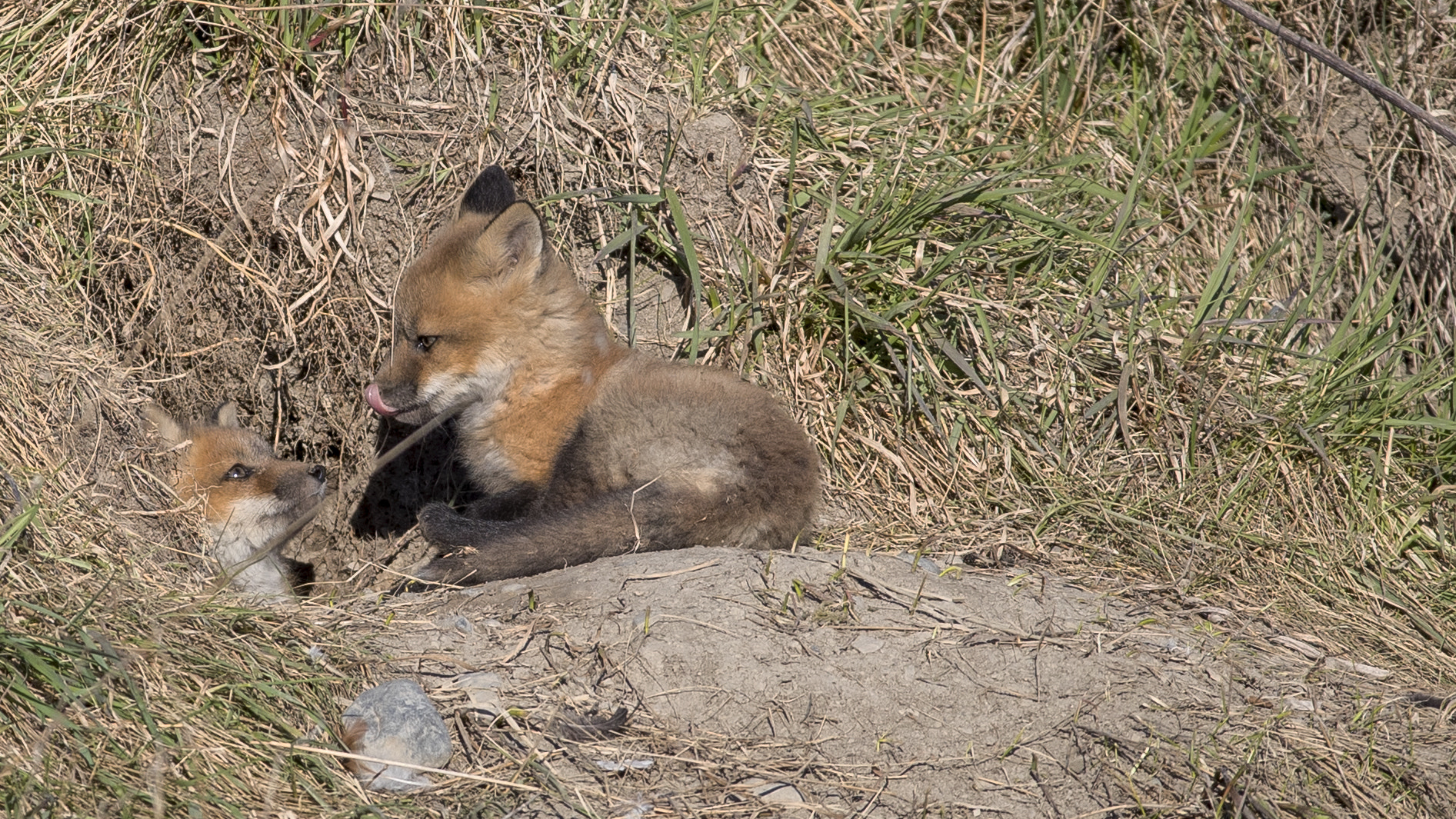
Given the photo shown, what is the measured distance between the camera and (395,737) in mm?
2576

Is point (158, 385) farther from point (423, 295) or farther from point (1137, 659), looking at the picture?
point (1137, 659)

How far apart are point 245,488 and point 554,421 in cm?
135

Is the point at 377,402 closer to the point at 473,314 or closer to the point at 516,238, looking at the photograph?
the point at 473,314

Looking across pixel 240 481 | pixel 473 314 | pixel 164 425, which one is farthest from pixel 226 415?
pixel 473 314

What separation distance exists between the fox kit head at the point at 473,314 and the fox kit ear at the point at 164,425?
74 centimetres

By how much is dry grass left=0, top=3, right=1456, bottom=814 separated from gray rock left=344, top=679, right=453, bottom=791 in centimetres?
156

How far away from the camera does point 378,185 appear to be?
4.60 m

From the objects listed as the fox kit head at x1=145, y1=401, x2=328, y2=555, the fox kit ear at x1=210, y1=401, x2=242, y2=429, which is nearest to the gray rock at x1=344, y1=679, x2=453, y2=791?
the fox kit head at x1=145, y1=401, x2=328, y2=555

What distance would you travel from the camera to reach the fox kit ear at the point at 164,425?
396 cm

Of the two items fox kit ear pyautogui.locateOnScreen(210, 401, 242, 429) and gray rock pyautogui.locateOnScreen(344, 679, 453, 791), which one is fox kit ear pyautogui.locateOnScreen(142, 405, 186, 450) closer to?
fox kit ear pyautogui.locateOnScreen(210, 401, 242, 429)

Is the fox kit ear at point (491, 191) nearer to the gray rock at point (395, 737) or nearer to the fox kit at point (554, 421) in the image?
the fox kit at point (554, 421)

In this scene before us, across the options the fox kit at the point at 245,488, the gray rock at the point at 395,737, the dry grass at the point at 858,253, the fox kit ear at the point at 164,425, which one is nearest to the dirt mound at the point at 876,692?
the gray rock at the point at 395,737

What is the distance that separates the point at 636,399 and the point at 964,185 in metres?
1.76

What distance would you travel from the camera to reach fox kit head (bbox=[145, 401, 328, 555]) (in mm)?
4211
